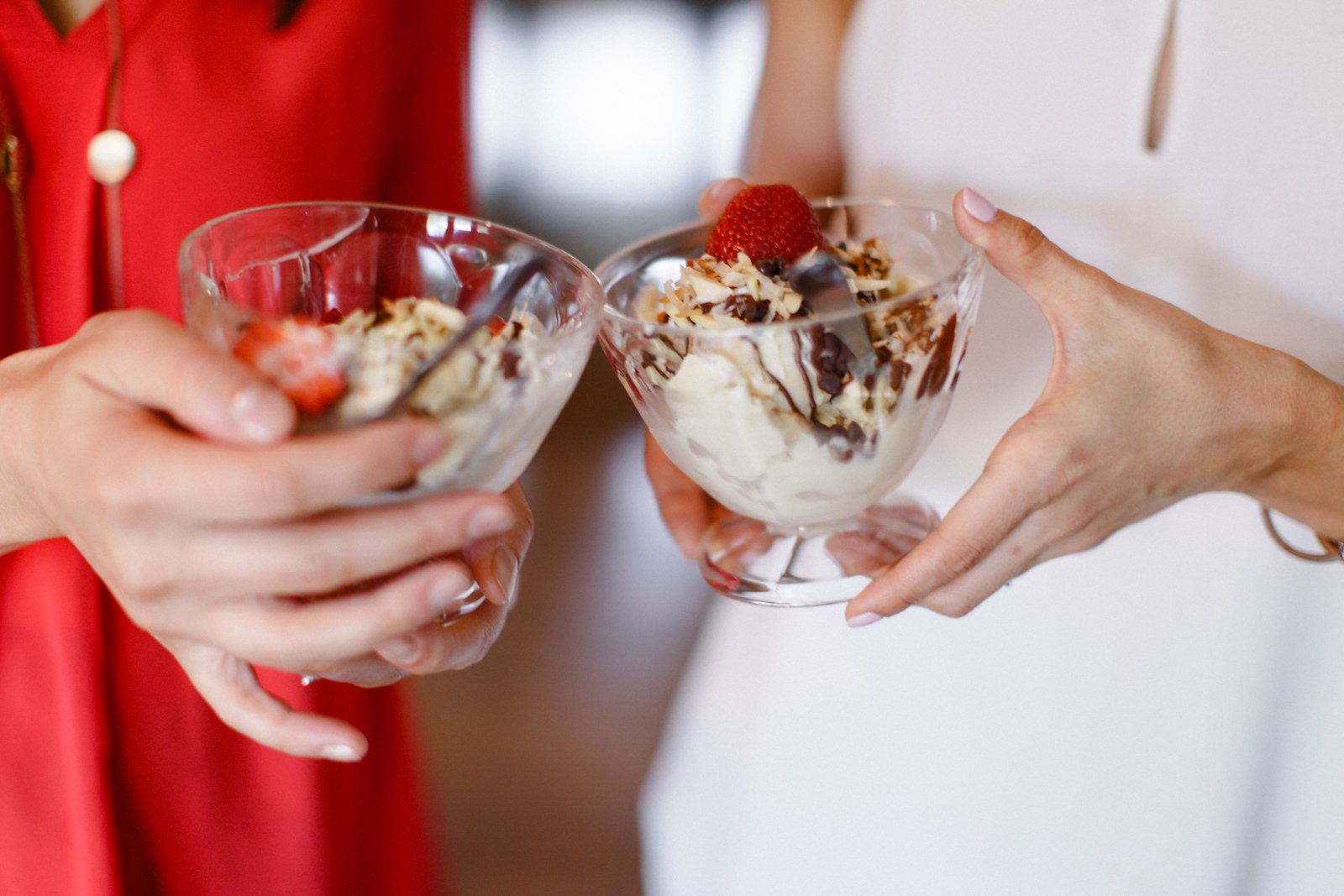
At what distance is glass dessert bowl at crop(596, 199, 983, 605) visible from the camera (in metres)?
0.57

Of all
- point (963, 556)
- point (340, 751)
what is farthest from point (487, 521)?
point (963, 556)

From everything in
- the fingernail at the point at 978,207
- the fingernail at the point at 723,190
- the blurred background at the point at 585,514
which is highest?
the fingernail at the point at 978,207

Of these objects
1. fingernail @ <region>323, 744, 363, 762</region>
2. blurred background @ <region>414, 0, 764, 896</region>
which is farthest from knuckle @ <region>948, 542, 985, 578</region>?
blurred background @ <region>414, 0, 764, 896</region>

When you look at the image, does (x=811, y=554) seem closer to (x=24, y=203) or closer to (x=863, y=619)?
(x=863, y=619)

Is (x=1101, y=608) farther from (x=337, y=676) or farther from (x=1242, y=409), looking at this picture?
(x=337, y=676)

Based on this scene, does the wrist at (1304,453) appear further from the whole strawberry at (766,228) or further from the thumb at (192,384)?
the thumb at (192,384)

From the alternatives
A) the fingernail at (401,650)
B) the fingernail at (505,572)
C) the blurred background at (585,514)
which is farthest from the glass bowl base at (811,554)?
the blurred background at (585,514)

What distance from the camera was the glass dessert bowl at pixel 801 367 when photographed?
57 cm

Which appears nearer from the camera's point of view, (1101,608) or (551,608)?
(1101,608)

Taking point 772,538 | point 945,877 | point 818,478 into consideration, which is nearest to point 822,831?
point 945,877

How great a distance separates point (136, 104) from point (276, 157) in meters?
0.08

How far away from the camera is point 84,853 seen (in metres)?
0.68

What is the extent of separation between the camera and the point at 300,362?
0.43 m

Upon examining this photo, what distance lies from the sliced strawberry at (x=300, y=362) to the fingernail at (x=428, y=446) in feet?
0.16
